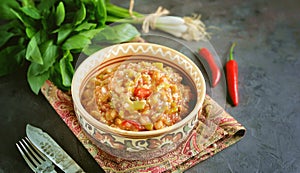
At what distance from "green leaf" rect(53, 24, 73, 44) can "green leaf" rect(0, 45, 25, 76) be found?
0.75 feet

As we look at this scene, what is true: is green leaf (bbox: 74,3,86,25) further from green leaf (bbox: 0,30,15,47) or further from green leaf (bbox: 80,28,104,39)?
green leaf (bbox: 0,30,15,47)

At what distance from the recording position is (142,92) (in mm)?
1769

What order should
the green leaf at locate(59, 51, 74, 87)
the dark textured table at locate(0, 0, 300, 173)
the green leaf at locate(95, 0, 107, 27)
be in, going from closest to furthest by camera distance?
the dark textured table at locate(0, 0, 300, 173)
the green leaf at locate(59, 51, 74, 87)
the green leaf at locate(95, 0, 107, 27)

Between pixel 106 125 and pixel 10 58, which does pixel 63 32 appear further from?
pixel 106 125

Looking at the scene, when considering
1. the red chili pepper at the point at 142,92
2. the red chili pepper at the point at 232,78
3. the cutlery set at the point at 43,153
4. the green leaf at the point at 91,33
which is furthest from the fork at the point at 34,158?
the red chili pepper at the point at 232,78

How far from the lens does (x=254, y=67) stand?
91.8 inches

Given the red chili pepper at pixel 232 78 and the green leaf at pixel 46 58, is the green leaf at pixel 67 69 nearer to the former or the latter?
the green leaf at pixel 46 58

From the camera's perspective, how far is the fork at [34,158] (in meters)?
1.71

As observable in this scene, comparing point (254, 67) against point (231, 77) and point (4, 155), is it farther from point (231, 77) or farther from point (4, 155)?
point (4, 155)

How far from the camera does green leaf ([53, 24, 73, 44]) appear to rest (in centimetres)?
201

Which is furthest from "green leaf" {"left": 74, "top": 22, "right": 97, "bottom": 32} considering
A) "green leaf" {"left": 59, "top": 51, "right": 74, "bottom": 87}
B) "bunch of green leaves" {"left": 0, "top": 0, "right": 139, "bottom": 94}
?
"green leaf" {"left": 59, "top": 51, "right": 74, "bottom": 87}

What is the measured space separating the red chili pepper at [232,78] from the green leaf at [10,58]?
3.21ft

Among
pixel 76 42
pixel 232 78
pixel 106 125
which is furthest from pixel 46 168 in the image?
pixel 232 78

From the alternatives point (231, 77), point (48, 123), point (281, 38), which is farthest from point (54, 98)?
point (281, 38)
